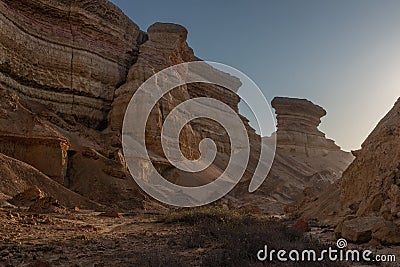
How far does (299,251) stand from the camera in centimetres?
495

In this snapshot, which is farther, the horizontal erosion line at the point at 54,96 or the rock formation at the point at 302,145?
the rock formation at the point at 302,145

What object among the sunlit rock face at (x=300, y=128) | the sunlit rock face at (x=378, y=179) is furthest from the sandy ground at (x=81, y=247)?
the sunlit rock face at (x=300, y=128)

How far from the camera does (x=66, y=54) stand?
26125 millimetres

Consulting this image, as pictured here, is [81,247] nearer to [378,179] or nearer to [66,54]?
[378,179]

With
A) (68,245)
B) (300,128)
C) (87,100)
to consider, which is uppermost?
(300,128)

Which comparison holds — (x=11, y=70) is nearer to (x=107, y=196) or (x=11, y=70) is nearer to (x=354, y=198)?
(x=107, y=196)

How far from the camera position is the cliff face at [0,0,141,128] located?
73.7 ft

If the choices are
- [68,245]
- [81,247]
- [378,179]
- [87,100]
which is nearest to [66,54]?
[87,100]

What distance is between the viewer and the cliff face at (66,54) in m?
22.5

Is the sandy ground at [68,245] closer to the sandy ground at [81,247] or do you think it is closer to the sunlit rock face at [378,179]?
the sandy ground at [81,247]

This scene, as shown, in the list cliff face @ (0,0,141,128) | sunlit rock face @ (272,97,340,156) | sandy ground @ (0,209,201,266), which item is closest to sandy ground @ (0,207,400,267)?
sandy ground @ (0,209,201,266)

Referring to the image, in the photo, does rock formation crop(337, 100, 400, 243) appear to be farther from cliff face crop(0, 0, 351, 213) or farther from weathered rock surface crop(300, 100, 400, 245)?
cliff face crop(0, 0, 351, 213)

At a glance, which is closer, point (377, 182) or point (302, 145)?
point (377, 182)

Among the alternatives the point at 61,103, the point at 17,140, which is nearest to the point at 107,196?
the point at 17,140
